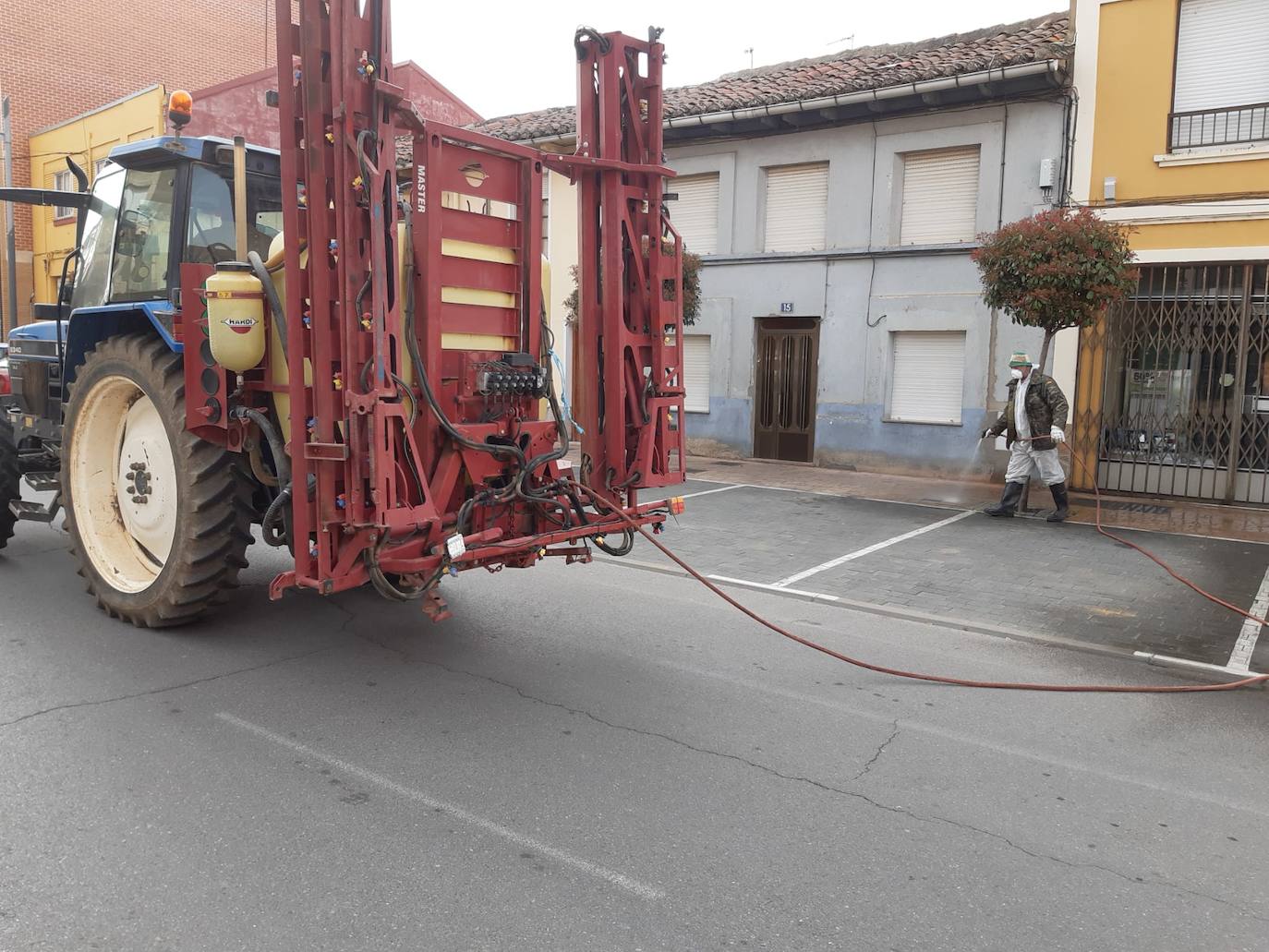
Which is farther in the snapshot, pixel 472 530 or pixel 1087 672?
pixel 1087 672

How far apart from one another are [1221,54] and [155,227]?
1249cm

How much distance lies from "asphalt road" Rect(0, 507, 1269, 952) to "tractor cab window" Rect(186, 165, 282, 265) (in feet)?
7.34

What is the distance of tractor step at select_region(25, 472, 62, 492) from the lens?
671 centimetres

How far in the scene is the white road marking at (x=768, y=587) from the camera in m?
7.15

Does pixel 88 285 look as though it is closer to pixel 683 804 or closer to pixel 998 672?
pixel 683 804

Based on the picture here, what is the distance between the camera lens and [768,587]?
7.42 meters

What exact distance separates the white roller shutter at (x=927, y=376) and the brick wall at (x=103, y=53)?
18.4 metres

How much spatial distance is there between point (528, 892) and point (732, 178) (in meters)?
14.8

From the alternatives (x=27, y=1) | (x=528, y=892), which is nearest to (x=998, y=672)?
(x=528, y=892)

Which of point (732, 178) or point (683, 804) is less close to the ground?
point (732, 178)

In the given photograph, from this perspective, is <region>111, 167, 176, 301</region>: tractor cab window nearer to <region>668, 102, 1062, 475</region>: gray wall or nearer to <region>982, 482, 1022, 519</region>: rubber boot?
<region>982, 482, 1022, 519</region>: rubber boot

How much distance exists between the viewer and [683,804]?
364 cm

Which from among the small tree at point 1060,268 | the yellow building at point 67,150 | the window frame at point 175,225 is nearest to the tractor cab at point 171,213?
the window frame at point 175,225

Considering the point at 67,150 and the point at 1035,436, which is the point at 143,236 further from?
the point at 67,150
